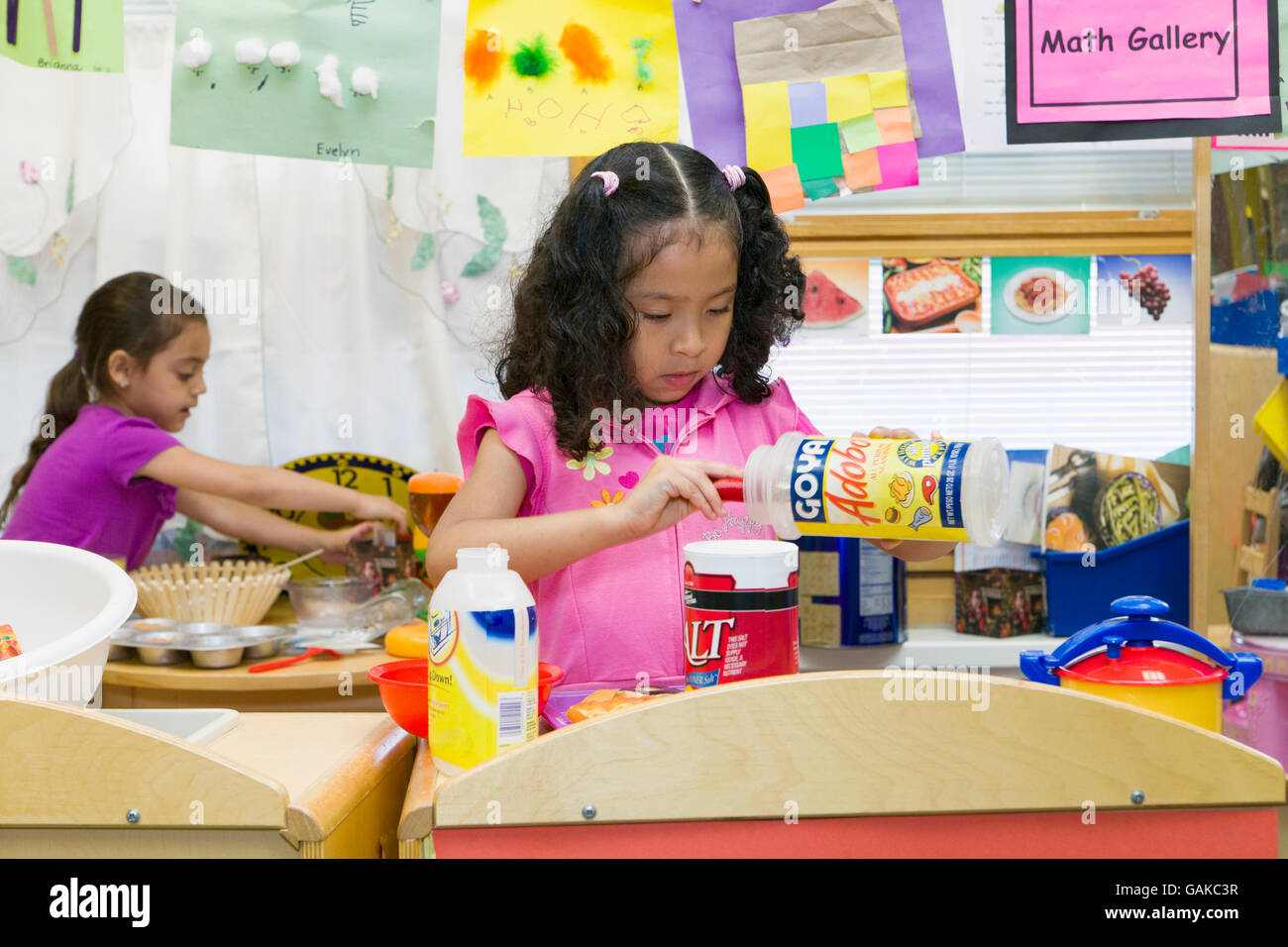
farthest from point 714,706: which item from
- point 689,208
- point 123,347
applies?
point 123,347

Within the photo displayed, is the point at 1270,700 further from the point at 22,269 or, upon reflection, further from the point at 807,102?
the point at 22,269

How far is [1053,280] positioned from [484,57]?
3.49 ft

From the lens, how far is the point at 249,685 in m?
1.51

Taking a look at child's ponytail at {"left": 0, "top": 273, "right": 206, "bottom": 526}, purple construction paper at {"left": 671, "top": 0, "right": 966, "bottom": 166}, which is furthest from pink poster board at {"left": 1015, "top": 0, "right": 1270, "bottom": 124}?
child's ponytail at {"left": 0, "top": 273, "right": 206, "bottom": 526}

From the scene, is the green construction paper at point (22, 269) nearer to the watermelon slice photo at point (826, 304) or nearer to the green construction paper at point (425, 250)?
the green construction paper at point (425, 250)

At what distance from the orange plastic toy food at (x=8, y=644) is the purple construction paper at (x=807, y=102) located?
1245 millimetres

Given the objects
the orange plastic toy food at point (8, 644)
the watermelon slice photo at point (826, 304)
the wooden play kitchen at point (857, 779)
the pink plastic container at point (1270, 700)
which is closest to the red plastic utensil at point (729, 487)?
the wooden play kitchen at point (857, 779)

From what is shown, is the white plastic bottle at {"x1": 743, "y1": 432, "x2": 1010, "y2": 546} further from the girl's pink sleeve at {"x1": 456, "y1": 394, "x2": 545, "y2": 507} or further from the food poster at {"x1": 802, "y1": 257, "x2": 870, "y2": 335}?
the food poster at {"x1": 802, "y1": 257, "x2": 870, "y2": 335}

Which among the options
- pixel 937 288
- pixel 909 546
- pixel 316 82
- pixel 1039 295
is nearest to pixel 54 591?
pixel 909 546

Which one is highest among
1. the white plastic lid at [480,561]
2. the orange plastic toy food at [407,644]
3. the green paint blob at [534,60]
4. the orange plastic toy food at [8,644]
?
the green paint blob at [534,60]

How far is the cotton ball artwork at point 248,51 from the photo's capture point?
5.80 ft

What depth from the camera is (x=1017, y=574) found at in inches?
79.4

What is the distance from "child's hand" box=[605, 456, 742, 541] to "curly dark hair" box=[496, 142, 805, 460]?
0.22 meters
